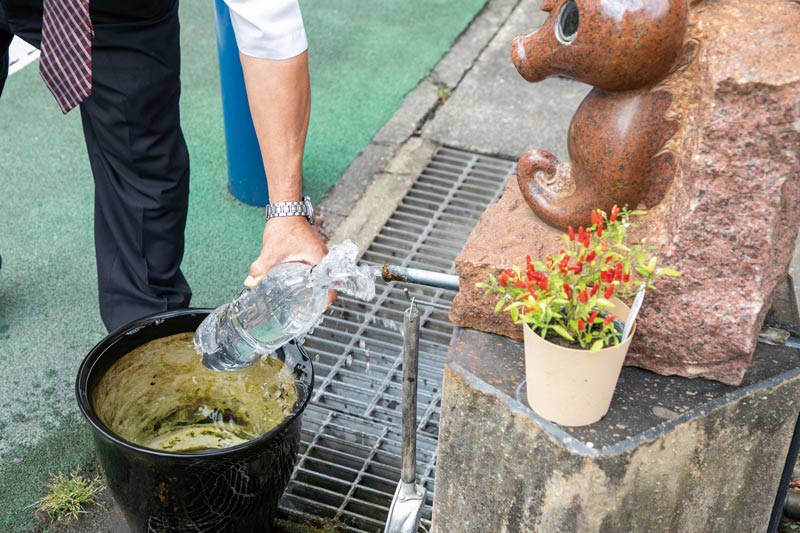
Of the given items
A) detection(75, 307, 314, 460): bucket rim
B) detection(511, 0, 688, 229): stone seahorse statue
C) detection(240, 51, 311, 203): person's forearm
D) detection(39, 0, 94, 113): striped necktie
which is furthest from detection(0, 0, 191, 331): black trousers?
detection(511, 0, 688, 229): stone seahorse statue

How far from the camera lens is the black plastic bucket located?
1.92 meters

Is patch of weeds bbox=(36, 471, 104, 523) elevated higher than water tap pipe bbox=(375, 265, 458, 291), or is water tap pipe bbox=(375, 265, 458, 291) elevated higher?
water tap pipe bbox=(375, 265, 458, 291)

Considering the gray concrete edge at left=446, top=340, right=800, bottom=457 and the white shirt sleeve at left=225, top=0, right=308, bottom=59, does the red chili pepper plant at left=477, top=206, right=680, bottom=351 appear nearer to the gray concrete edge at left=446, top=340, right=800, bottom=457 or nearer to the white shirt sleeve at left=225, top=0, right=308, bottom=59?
the gray concrete edge at left=446, top=340, right=800, bottom=457

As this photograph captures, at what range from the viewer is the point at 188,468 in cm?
192

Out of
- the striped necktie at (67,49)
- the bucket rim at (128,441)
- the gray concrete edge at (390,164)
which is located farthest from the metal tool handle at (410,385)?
the gray concrete edge at (390,164)

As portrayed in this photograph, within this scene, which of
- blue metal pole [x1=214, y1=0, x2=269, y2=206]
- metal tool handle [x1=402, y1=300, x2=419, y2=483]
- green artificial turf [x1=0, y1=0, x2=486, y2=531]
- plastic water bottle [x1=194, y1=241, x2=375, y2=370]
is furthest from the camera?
blue metal pole [x1=214, y1=0, x2=269, y2=206]

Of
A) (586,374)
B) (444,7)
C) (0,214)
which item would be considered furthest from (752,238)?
(444,7)

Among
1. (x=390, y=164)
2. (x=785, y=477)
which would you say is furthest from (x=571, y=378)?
(x=390, y=164)

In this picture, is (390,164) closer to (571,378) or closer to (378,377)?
(378,377)

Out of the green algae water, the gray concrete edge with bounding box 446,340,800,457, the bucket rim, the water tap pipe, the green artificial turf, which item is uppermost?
the water tap pipe

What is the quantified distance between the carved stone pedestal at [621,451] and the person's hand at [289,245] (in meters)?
0.46

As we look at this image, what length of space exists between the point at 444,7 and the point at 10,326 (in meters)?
3.53

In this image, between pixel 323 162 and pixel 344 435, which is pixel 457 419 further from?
pixel 323 162

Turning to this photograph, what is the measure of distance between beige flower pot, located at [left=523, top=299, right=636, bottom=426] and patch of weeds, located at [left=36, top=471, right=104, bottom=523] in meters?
1.46
